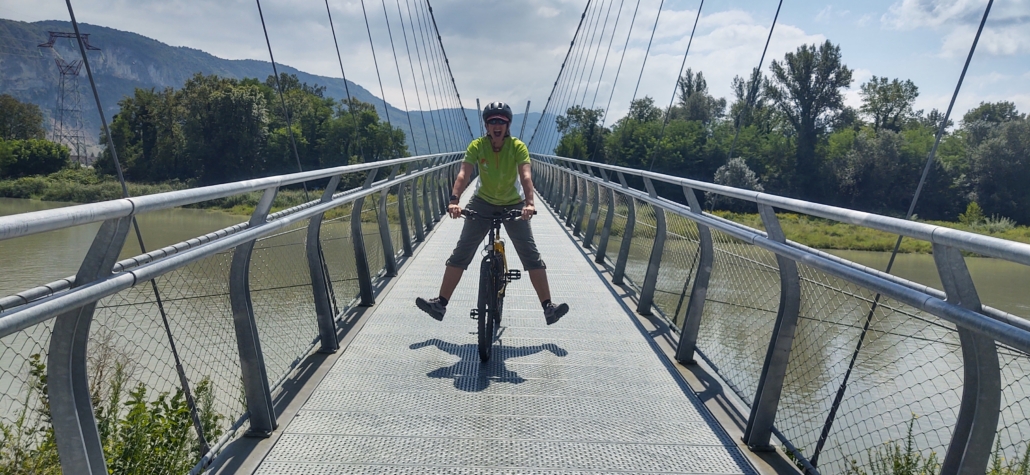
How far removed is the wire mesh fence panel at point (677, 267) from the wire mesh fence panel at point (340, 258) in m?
2.23

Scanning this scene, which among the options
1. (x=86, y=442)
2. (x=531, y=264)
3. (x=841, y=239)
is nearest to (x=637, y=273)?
(x=531, y=264)

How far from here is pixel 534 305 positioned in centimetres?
640

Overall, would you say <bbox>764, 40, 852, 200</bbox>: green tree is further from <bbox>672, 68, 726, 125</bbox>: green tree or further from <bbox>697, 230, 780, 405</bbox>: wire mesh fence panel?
<bbox>697, 230, 780, 405</bbox>: wire mesh fence panel

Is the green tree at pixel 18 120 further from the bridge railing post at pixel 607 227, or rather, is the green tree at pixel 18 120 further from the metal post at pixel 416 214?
the bridge railing post at pixel 607 227

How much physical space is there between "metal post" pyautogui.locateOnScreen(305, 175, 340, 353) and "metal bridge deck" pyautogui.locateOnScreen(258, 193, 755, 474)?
0.15 metres

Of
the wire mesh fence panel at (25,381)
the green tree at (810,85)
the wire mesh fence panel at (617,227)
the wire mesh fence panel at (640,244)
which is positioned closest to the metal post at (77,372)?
the wire mesh fence panel at (25,381)

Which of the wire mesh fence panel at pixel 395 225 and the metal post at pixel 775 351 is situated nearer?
the metal post at pixel 775 351

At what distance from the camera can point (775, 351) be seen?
317 cm

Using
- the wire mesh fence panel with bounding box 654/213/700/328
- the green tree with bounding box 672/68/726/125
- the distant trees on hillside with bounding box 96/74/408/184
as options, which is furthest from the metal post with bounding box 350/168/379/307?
the green tree with bounding box 672/68/726/125

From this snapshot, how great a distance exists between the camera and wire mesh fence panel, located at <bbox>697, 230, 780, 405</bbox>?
3920mm

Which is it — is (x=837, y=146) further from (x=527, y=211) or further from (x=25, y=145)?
(x=527, y=211)

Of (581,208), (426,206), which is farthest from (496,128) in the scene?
(426,206)

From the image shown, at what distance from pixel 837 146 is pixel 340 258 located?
160 feet

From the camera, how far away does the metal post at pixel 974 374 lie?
1913 millimetres
